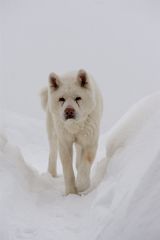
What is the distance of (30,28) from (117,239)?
2255 centimetres

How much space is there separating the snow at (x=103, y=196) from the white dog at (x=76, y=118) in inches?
9.3

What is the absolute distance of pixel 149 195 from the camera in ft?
9.45

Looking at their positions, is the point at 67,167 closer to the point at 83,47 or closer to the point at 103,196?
the point at 103,196

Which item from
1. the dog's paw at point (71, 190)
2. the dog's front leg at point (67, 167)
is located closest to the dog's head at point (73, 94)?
the dog's front leg at point (67, 167)

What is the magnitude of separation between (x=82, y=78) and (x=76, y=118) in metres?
0.52

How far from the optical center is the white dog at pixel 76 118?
537cm

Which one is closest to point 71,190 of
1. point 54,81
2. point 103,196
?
point 54,81

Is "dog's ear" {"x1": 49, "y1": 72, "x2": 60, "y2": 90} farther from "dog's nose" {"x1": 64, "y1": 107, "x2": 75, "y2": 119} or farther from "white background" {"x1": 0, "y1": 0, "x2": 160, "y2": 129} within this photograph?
"white background" {"x1": 0, "y1": 0, "x2": 160, "y2": 129}

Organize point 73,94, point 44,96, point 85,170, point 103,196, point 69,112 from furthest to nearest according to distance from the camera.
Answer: point 44,96 → point 85,170 → point 73,94 → point 69,112 → point 103,196

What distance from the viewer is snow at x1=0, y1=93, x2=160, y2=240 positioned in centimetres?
290

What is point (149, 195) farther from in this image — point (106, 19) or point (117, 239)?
point (106, 19)

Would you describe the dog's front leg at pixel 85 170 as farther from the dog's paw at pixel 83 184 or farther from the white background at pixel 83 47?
the white background at pixel 83 47

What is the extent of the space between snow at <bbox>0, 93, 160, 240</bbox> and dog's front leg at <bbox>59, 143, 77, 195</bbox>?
0.14 m

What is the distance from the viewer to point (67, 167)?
560 cm
